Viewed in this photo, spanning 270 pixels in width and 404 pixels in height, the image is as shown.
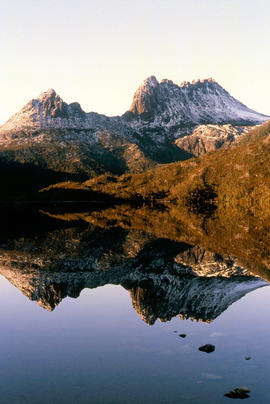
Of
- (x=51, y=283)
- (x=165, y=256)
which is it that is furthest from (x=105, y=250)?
(x=51, y=283)

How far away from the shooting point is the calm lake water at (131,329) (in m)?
18.7

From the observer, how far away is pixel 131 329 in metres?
27.5

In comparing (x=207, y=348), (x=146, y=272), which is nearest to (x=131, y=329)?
(x=207, y=348)

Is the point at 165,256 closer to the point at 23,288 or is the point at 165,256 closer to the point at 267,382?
the point at 23,288

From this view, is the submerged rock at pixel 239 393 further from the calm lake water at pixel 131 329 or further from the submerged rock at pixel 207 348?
the submerged rock at pixel 207 348

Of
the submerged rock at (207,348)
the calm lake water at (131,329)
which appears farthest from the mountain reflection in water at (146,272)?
the submerged rock at (207,348)

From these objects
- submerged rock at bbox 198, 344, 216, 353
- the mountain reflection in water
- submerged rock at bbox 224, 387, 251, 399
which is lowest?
submerged rock at bbox 224, 387, 251, 399

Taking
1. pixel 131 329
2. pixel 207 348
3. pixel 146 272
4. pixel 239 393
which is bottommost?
pixel 239 393

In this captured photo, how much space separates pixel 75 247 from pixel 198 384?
4761 centimetres

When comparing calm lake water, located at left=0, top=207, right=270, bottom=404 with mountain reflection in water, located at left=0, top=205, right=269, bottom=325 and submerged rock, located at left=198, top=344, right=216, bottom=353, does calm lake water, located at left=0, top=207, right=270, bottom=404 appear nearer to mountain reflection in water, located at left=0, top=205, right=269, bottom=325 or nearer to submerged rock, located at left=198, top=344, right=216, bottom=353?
mountain reflection in water, located at left=0, top=205, right=269, bottom=325

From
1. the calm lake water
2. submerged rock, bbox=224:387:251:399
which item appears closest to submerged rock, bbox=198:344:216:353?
the calm lake water

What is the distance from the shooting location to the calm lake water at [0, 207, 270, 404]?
61.2ft

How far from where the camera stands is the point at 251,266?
158 ft

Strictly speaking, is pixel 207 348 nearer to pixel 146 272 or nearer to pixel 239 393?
pixel 239 393
